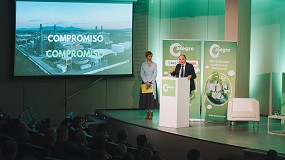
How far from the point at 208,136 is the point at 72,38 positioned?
5104 mm

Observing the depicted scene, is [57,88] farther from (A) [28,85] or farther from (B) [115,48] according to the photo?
(B) [115,48]

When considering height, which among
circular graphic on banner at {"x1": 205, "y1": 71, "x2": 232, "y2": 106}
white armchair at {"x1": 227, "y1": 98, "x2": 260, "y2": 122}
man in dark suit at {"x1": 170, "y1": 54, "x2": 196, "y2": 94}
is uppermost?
man in dark suit at {"x1": 170, "y1": 54, "x2": 196, "y2": 94}

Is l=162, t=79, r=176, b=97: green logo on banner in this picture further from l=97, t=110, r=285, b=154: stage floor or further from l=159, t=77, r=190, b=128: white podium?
l=97, t=110, r=285, b=154: stage floor

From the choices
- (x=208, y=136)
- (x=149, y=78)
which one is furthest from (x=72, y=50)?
(x=208, y=136)

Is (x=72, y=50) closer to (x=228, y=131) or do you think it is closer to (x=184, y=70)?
(x=184, y=70)

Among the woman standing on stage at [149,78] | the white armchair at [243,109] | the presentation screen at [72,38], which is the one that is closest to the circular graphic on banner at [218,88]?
the white armchair at [243,109]

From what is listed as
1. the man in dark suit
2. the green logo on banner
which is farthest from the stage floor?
the man in dark suit

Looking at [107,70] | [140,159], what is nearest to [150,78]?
[107,70]

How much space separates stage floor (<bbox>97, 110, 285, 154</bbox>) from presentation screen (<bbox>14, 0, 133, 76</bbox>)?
149 centimetres

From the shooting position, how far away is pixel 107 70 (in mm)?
15078

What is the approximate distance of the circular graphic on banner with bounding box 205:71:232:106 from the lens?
12.9m

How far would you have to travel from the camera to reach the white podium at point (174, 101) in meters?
11.5

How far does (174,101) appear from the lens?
1154cm

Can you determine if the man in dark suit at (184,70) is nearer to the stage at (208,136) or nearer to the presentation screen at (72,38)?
the stage at (208,136)
